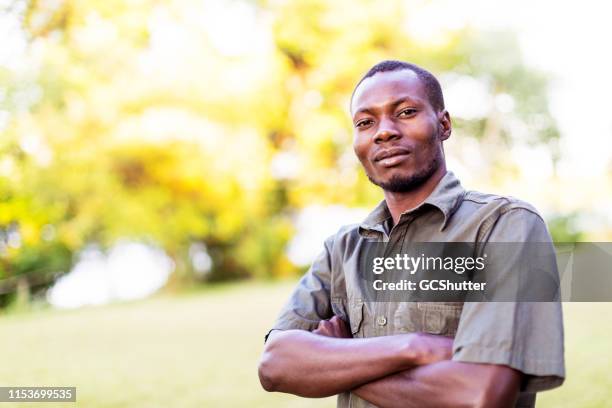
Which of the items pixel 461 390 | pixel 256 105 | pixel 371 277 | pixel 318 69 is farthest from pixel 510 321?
pixel 318 69

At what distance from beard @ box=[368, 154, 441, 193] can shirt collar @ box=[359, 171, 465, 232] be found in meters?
0.03

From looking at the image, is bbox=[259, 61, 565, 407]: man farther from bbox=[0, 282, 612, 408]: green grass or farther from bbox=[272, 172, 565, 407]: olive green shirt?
bbox=[0, 282, 612, 408]: green grass

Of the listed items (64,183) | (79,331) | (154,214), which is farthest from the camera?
(154,214)

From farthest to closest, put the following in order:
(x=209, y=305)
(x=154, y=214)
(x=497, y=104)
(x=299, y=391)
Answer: (x=497, y=104)
(x=154, y=214)
(x=209, y=305)
(x=299, y=391)

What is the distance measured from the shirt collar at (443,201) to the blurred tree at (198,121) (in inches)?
262

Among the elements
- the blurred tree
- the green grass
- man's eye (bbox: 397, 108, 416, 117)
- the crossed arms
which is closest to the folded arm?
the crossed arms

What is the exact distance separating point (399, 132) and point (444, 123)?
0.15 meters

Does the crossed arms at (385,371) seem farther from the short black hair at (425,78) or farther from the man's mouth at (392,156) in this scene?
the short black hair at (425,78)

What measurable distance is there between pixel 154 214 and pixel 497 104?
6908 mm

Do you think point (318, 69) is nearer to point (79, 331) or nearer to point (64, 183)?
point (64, 183)

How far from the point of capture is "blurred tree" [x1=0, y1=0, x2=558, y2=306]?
920 cm

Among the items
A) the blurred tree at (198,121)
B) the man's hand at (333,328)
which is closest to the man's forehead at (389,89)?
the man's hand at (333,328)

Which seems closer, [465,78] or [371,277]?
[371,277]

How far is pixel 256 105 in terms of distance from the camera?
460 inches
